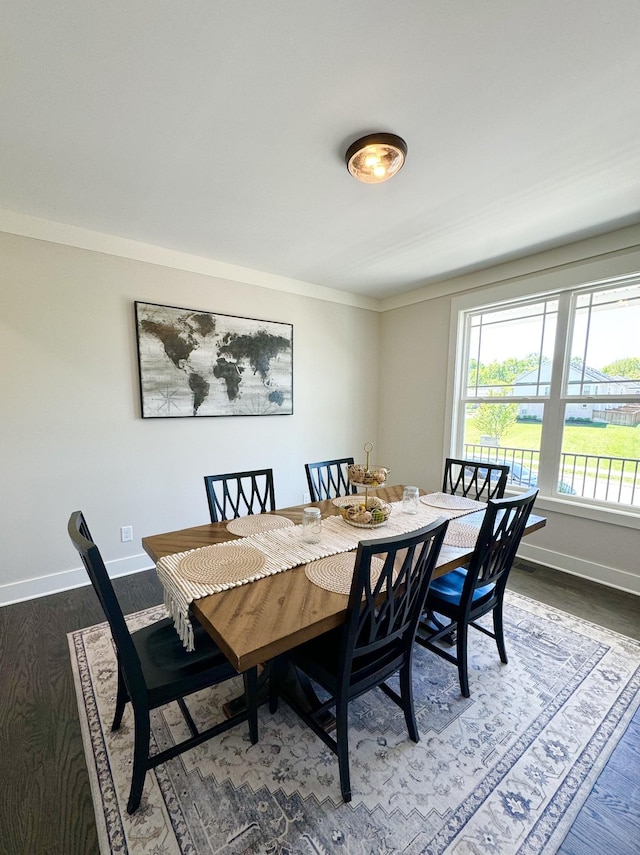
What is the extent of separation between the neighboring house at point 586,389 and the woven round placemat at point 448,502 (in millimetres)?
1380

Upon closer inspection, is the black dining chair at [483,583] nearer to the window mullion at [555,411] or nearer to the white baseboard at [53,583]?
the window mullion at [555,411]

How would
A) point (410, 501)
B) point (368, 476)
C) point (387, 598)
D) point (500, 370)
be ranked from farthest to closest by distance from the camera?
point (500, 370) → point (410, 501) → point (368, 476) → point (387, 598)

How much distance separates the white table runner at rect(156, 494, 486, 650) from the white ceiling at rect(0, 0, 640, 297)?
1857 mm

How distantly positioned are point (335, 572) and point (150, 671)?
2.41 feet

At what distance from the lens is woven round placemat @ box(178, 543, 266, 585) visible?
1.31m

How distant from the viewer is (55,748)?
1.40 m

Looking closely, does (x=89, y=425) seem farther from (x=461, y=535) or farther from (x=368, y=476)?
(x=461, y=535)

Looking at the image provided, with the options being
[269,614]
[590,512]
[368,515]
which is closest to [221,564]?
[269,614]

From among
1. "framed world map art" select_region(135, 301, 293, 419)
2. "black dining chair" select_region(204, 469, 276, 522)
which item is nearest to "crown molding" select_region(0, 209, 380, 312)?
"framed world map art" select_region(135, 301, 293, 419)

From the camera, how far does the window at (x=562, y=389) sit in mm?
2656

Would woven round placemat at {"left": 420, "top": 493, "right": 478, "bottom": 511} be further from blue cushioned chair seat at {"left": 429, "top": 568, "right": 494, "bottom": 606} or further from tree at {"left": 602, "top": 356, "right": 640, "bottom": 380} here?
tree at {"left": 602, "top": 356, "right": 640, "bottom": 380}

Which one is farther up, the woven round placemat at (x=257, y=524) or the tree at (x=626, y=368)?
the tree at (x=626, y=368)

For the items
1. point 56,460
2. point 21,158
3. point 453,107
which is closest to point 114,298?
point 21,158

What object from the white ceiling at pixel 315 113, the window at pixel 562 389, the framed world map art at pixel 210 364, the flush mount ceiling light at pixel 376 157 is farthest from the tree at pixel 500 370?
the flush mount ceiling light at pixel 376 157
